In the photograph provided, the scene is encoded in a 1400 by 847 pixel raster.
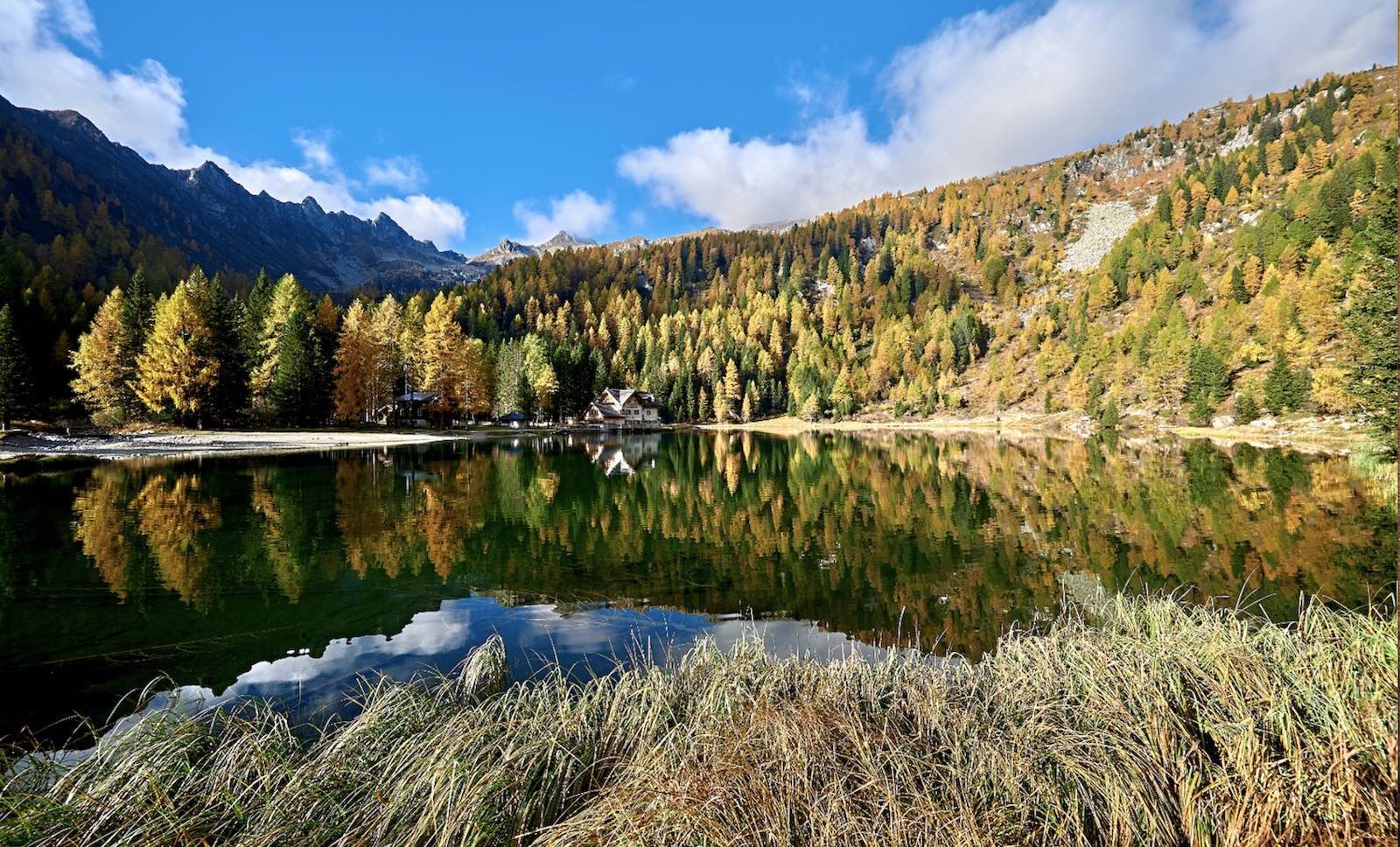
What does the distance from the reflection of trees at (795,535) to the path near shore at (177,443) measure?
10.4 meters

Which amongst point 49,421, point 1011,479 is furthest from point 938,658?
point 49,421

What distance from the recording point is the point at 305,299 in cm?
5675

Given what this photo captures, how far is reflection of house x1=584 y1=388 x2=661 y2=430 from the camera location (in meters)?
91.4

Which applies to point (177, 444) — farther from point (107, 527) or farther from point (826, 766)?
point (826, 766)

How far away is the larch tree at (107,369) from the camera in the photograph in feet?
142

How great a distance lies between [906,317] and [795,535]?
4866 inches

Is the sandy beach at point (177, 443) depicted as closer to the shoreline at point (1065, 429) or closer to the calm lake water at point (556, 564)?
the calm lake water at point (556, 564)

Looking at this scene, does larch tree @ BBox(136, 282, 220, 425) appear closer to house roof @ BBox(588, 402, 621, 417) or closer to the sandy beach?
the sandy beach

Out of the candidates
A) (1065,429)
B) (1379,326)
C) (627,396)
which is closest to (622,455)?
(1379,326)

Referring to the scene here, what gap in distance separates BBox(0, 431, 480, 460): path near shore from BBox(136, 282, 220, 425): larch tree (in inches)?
103

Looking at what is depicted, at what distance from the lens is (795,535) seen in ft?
58.0

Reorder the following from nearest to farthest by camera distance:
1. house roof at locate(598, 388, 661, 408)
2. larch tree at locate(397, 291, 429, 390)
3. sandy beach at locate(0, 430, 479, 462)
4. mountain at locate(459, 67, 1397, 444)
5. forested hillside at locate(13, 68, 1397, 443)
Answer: sandy beach at locate(0, 430, 479, 462) < forested hillside at locate(13, 68, 1397, 443) < mountain at locate(459, 67, 1397, 444) < larch tree at locate(397, 291, 429, 390) < house roof at locate(598, 388, 661, 408)

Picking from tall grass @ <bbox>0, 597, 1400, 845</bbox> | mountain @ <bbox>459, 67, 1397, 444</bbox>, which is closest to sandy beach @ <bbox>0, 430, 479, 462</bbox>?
mountain @ <bbox>459, 67, 1397, 444</bbox>

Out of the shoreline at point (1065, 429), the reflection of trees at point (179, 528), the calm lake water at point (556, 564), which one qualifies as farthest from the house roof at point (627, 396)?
the reflection of trees at point (179, 528)
